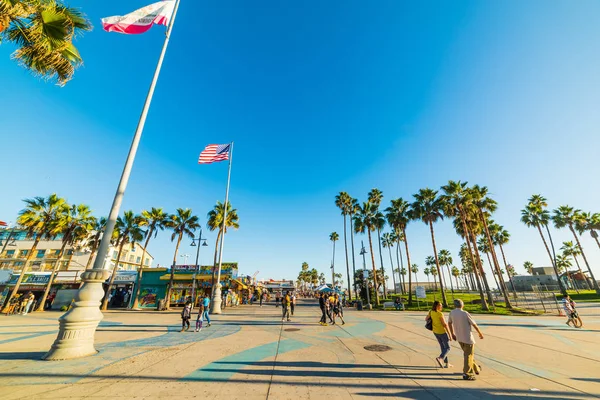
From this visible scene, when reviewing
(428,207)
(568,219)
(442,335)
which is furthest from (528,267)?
(442,335)

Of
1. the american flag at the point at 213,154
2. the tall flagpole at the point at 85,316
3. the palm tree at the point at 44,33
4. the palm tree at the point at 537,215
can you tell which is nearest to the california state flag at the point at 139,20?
the palm tree at the point at 44,33

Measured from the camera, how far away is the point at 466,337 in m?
5.53

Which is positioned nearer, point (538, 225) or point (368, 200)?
point (368, 200)

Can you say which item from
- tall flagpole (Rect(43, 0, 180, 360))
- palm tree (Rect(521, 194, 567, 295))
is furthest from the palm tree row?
palm tree (Rect(521, 194, 567, 295))

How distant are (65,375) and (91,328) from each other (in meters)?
2.06

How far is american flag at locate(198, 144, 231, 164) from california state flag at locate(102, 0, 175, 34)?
31.5 ft

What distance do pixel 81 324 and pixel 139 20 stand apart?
1115 cm

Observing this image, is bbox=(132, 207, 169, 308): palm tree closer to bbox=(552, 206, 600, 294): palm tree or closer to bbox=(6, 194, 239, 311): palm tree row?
bbox=(6, 194, 239, 311): palm tree row

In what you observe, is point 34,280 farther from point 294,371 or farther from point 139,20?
point 294,371

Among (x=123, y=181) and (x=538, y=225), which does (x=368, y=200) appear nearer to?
(x=538, y=225)

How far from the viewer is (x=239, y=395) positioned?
4.35 metres

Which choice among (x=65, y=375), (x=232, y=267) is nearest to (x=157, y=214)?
(x=232, y=267)

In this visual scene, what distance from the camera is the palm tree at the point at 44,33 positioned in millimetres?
6824

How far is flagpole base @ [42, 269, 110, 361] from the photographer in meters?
6.43
